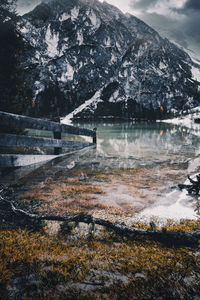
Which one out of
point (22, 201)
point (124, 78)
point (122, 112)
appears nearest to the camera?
point (22, 201)

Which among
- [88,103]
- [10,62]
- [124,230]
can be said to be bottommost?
[124,230]

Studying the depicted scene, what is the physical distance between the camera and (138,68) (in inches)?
6166

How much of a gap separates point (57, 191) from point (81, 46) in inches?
7441

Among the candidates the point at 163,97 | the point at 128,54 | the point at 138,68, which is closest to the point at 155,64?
the point at 138,68

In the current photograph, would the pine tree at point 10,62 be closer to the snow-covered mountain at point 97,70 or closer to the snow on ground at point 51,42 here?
the snow-covered mountain at point 97,70

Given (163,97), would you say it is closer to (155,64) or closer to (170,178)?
(155,64)

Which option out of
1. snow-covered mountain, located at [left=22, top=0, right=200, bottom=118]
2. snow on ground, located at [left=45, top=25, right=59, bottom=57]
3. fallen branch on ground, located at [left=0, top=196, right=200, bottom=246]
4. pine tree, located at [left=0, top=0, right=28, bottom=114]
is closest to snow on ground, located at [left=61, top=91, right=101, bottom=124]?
snow-covered mountain, located at [left=22, top=0, right=200, bottom=118]

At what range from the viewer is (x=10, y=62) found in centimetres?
802

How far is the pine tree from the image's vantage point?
7.95 metres

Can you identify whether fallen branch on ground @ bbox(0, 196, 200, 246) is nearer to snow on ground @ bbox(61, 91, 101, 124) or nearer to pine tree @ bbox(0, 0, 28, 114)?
pine tree @ bbox(0, 0, 28, 114)

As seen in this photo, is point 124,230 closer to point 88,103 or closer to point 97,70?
point 88,103

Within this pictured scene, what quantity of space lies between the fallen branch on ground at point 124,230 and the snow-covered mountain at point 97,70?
131 m

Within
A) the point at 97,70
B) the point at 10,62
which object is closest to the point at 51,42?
the point at 97,70

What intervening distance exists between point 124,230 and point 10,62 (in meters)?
8.92
